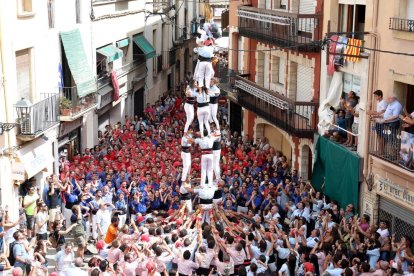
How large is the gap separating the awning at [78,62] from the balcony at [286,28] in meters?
6.47

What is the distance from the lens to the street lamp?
23703 mm

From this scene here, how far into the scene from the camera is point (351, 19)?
24.4 meters

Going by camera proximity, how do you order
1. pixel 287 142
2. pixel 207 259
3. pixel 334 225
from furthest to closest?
pixel 287 142, pixel 334 225, pixel 207 259

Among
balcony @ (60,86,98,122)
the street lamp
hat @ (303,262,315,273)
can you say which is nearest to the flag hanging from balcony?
hat @ (303,262,315,273)

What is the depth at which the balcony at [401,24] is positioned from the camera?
2002 cm

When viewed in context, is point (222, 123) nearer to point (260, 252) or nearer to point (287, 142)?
point (287, 142)

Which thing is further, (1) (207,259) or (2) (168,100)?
(2) (168,100)

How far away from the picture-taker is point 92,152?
29.5 m

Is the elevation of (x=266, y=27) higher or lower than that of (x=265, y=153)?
higher

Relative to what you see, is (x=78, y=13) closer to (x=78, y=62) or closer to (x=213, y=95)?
(x=78, y=62)

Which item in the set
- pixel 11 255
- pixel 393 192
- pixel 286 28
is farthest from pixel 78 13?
pixel 393 192

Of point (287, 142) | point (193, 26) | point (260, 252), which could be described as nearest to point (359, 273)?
point (260, 252)

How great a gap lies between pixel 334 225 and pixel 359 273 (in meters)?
3.28

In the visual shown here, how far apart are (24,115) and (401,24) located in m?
11.1
